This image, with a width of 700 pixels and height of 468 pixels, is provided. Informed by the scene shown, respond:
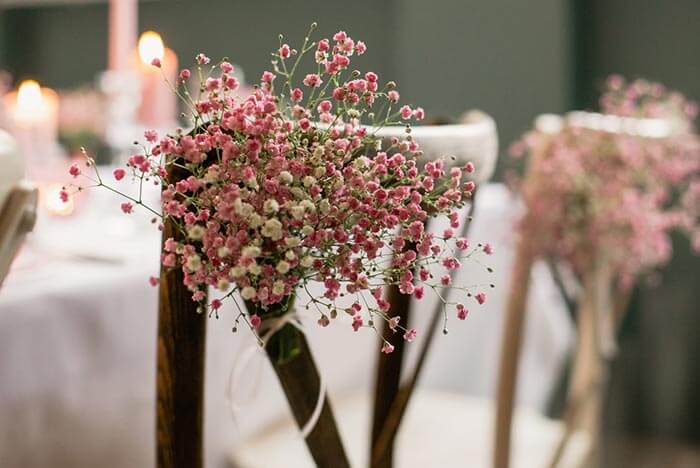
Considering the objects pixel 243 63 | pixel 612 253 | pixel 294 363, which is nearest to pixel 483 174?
pixel 294 363

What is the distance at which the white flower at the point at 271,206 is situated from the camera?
1.69ft

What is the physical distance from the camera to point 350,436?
1.53m

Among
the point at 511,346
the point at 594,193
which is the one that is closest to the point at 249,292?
the point at 511,346

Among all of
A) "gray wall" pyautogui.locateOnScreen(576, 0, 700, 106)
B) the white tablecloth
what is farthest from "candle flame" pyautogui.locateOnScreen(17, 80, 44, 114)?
"gray wall" pyautogui.locateOnScreen(576, 0, 700, 106)

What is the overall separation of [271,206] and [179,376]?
236 millimetres

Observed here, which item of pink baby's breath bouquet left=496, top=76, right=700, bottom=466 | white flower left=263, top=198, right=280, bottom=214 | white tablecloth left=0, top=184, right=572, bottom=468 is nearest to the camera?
white flower left=263, top=198, right=280, bottom=214

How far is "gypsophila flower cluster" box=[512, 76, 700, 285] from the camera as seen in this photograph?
1.54 m

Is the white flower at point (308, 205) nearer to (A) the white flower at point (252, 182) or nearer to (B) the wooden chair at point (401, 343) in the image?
(A) the white flower at point (252, 182)

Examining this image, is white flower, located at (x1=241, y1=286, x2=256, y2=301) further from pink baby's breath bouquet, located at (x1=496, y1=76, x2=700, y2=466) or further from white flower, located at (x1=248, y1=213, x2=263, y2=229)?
pink baby's breath bouquet, located at (x1=496, y1=76, x2=700, y2=466)

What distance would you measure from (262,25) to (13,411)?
3.81m

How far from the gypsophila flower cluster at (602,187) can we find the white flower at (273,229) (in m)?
1.09

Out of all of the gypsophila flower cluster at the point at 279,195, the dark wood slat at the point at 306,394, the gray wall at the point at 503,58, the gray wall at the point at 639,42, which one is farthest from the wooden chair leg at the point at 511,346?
the gray wall at the point at 639,42

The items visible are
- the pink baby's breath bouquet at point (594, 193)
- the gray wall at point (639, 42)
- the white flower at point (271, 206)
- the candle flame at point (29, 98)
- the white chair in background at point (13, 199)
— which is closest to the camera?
the white flower at point (271, 206)

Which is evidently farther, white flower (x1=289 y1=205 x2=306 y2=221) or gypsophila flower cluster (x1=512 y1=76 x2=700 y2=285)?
gypsophila flower cluster (x1=512 y1=76 x2=700 y2=285)
